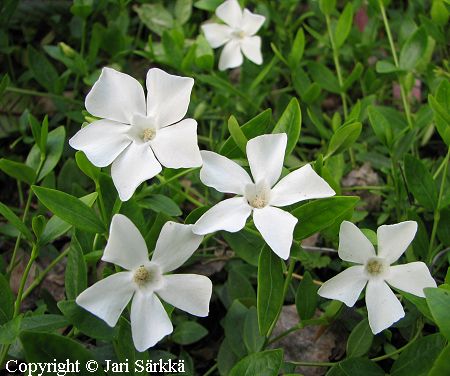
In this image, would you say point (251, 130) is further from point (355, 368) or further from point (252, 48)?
point (252, 48)

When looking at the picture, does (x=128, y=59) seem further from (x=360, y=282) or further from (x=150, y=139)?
(x=360, y=282)

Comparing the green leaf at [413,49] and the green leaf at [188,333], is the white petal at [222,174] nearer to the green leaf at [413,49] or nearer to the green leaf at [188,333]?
the green leaf at [188,333]

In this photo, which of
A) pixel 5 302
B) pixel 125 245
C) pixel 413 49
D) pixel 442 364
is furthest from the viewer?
pixel 413 49

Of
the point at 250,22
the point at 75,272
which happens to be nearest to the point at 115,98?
the point at 75,272

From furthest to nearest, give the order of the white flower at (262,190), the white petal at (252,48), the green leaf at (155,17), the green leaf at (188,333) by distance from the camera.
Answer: the green leaf at (155,17)
the white petal at (252,48)
the green leaf at (188,333)
the white flower at (262,190)

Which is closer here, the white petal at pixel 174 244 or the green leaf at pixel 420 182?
the white petal at pixel 174 244

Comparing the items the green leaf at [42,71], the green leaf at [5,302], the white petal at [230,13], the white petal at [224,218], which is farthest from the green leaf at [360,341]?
the green leaf at [42,71]

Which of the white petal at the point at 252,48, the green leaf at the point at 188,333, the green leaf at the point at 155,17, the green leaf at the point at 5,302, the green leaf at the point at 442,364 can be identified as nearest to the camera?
the green leaf at the point at 442,364
